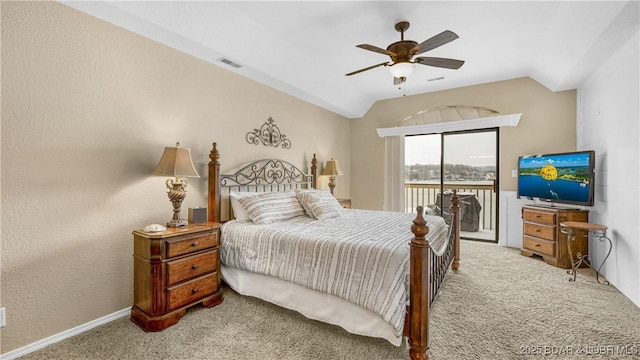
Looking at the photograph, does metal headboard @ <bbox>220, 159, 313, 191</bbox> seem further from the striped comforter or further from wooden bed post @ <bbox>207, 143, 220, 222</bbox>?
the striped comforter

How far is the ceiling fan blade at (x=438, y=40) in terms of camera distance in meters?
2.17

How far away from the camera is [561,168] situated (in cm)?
364

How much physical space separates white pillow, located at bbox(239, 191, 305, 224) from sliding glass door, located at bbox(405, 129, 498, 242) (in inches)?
125

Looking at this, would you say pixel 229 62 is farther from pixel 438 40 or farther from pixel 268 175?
pixel 438 40

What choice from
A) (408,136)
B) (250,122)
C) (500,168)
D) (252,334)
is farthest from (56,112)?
(500,168)

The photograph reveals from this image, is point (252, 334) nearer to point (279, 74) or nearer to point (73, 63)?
point (73, 63)

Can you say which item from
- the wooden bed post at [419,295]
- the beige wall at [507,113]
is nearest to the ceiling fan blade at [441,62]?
the wooden bed post at [419,295]

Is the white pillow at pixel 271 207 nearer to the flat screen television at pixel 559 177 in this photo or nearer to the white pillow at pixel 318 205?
the white pillow at pixel 318 205

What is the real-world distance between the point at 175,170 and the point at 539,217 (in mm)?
4574

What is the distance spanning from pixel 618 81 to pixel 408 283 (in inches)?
132

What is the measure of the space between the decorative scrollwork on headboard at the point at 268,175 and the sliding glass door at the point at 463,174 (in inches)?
92.8

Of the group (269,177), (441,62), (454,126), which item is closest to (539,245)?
(454,126)

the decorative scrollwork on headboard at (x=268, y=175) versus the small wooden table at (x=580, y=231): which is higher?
the decorative scrollwork on headboard at (x=268, y=175)

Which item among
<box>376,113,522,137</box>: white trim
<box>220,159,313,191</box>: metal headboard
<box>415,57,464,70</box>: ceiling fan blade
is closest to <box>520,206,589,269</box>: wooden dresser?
<box>376,113,522,137</box>: white trim
